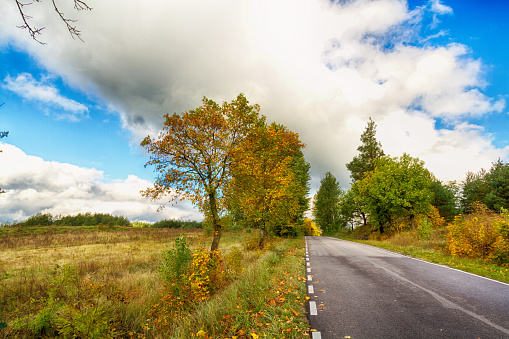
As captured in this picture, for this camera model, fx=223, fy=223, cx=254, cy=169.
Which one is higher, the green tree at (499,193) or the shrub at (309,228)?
the green tree at (499,193)

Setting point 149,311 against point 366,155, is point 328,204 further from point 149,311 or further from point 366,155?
point 149,311

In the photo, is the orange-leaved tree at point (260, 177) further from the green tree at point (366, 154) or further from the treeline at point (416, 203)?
the green tree at point (366, 154)

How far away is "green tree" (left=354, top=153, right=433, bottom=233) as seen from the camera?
28.2 meters

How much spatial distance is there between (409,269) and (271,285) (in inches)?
253

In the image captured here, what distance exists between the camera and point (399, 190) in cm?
2880

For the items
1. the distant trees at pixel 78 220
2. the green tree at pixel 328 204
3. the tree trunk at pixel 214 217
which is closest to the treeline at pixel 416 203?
the green tree at pixel 328 204

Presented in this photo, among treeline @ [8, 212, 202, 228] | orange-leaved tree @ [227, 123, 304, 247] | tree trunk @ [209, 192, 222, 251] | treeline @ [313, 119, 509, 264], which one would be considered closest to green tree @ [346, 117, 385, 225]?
treeline @ [313, 119, 509, 264]

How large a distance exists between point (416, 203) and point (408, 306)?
29.0 metres

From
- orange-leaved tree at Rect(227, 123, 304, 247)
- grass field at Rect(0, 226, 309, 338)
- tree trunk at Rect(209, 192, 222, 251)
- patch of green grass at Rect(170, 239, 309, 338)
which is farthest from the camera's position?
orange-leaved tree at Rect(227, 123, 304, 247)

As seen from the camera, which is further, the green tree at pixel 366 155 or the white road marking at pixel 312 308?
the green tree at pixel 366 155

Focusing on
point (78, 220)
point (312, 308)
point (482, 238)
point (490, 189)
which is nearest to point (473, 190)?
point (490, 189)

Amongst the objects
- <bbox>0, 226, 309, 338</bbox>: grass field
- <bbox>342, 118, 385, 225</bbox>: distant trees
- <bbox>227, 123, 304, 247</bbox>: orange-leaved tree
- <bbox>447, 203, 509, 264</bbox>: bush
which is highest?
<bbox>342, 118, 385, 225</bbox>: distant trees

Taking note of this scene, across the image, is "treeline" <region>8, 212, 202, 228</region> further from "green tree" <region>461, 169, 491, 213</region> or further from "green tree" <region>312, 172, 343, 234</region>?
"green tree" <region>461, 169, 491, 213</region>

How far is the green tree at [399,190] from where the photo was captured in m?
28.2
